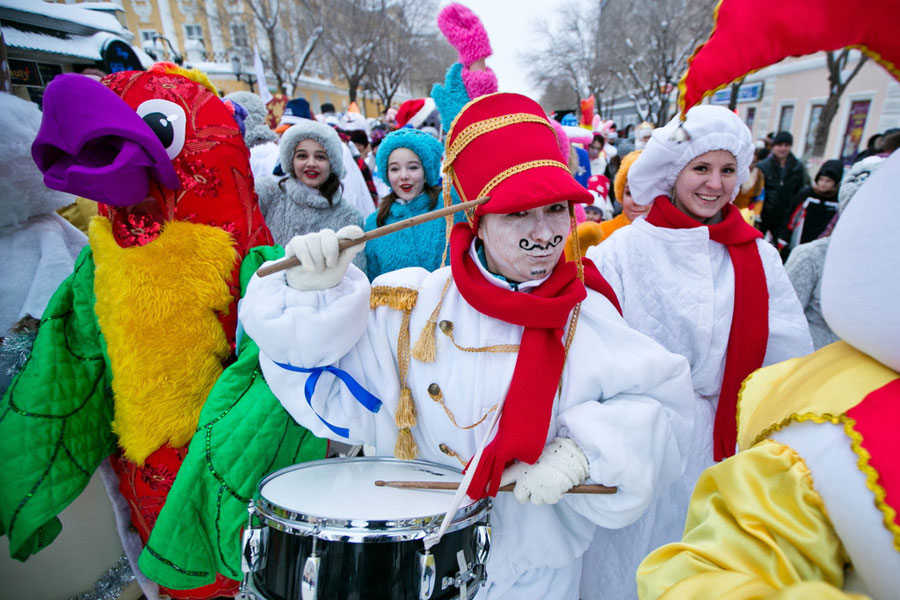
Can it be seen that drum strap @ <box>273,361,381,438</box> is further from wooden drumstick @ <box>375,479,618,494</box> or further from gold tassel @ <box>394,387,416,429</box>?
wooden drumstick @ <box>375,479,618,494</box>

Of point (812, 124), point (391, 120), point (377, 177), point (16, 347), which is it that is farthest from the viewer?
point (812, 124)

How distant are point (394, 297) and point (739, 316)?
1425 mm

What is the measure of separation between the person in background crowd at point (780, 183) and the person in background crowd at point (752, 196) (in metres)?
0.13

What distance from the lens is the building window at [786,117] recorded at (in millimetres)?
18891


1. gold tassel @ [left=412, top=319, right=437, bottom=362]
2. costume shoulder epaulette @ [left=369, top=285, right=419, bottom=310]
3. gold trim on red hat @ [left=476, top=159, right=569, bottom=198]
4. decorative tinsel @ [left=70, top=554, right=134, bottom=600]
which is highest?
gold trim on red hat @ [left=476, top=159, right=569, bottom=198]

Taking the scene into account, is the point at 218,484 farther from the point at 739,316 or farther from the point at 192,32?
the point at 192,32

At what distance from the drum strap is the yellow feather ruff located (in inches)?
21.3

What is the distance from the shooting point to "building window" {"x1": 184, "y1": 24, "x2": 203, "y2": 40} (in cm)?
2755

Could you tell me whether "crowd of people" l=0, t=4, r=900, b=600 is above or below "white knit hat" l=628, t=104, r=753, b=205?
below

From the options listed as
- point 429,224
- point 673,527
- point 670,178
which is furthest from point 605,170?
point 673,527

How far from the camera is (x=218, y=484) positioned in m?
1.49

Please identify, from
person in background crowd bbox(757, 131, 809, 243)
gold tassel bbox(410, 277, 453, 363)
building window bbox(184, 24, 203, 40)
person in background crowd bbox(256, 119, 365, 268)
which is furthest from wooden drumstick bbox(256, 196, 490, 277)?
building window bbox(184, 24, 203, 40)

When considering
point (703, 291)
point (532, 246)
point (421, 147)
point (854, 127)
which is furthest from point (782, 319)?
point (854, 127)

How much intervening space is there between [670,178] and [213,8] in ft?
106
